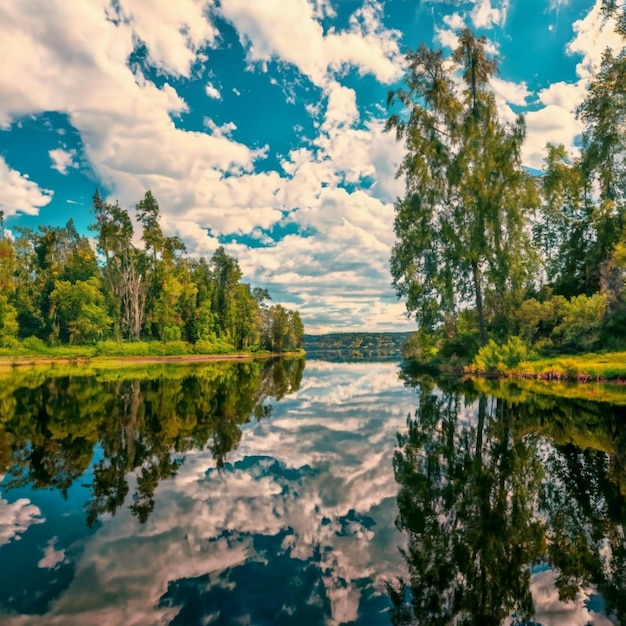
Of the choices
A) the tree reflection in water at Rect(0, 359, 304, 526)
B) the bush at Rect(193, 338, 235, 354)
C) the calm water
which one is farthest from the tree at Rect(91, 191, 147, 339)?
the calm water

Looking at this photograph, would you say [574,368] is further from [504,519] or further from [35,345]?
[35,345]

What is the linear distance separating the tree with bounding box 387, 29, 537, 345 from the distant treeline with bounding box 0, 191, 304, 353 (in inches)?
1997

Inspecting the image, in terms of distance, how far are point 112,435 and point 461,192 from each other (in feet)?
86.6

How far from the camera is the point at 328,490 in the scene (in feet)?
23.2

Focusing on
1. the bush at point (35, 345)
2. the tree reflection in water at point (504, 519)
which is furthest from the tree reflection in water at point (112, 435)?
the bush at point (35, 345)

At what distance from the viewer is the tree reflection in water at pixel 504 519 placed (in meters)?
3.90

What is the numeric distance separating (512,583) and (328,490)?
3.44 m

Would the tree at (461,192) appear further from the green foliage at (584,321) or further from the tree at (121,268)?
the tree at (121,268)

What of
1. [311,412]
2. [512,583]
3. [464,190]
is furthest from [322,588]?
[464,190]

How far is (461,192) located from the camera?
2864cm

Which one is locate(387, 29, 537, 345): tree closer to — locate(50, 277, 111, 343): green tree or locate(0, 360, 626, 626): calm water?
locate(0, 360, 626, 626): calm water

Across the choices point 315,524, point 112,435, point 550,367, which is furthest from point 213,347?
point 315,524

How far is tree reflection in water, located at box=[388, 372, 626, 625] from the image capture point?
3.90 metres

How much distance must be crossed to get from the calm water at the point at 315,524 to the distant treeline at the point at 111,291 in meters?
57.3
